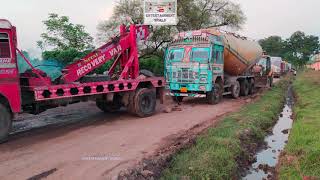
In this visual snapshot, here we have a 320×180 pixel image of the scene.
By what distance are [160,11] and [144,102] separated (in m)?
10.6

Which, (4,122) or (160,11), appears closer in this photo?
(4,122)

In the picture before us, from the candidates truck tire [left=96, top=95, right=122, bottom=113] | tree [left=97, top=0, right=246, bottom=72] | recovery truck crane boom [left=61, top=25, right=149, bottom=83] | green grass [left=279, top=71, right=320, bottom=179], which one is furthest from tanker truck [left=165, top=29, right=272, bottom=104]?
tree [left=97, top=0, right=246, bottom=72]

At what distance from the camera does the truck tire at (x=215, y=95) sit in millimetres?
15766

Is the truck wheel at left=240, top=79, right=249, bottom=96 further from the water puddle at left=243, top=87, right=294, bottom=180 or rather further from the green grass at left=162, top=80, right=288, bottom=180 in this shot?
the green grass at left=162, top=80, right=288, bottom=180

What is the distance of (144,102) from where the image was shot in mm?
12695

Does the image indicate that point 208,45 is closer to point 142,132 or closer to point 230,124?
point 230,124

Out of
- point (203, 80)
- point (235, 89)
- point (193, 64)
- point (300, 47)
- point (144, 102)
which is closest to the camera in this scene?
point (144, 102)

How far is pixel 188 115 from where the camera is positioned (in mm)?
12898

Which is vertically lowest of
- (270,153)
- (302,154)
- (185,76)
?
(270,153)

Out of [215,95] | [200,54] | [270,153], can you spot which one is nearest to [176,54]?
[200,54]

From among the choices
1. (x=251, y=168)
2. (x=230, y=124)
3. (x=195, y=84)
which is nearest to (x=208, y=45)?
(x=195, y=84)

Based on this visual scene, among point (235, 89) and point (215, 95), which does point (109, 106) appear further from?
point (235, 89)

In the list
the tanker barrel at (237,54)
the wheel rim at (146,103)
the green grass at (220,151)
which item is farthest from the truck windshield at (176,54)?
the green grass at (220,151)

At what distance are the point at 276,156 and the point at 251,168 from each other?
1262mm
